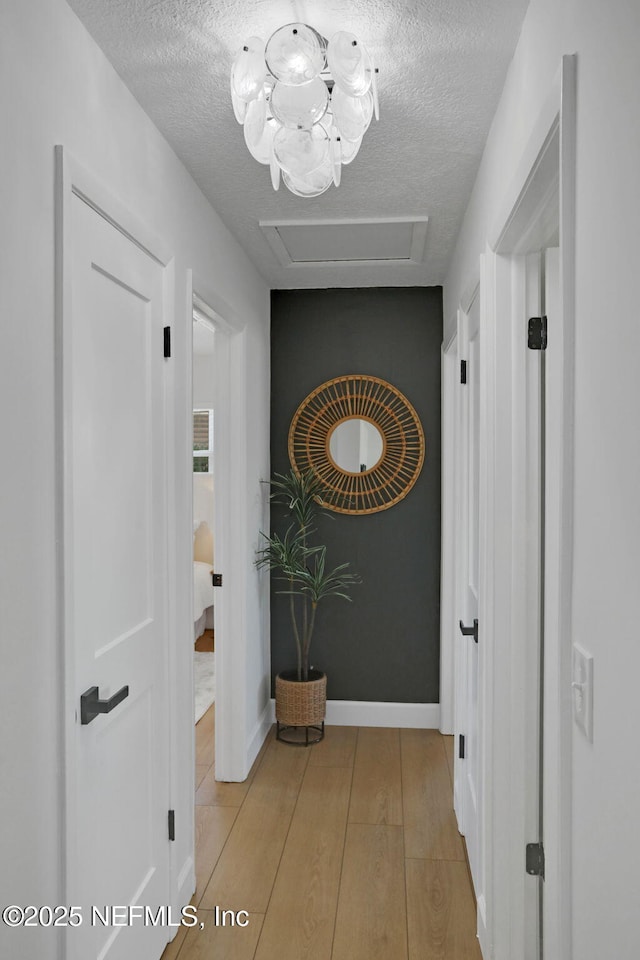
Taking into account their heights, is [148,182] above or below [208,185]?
below

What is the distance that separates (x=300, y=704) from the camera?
3.83 m

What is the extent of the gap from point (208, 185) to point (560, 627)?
2055mm

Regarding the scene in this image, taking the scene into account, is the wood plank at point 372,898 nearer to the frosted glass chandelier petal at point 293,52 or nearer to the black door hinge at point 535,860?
the black door hinge at point 535,860

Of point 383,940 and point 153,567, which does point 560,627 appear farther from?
point 383,940

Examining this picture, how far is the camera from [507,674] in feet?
6.77

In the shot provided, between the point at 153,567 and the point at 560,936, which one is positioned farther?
the point at 153,567

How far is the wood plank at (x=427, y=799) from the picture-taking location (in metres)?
2.81

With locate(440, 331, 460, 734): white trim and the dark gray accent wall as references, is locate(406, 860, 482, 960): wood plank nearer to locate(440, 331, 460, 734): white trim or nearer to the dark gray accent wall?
locate(440, 331, 460, 734): white trim

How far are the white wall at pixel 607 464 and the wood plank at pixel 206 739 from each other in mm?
2778

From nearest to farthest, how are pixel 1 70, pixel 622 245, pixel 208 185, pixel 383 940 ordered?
pixel 622 245
pixel 1 70
pixel 383 940
pixel 208 185

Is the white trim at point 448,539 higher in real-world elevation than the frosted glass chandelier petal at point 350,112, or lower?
lower

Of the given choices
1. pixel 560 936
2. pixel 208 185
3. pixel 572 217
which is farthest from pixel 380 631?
pixel 572 217

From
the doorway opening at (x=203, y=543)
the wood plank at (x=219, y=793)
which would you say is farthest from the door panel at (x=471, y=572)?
the doorway opening at (x=203, y=543)

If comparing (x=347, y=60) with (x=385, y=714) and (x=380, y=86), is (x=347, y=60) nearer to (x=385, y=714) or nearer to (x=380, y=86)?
(x=380, y=86)
